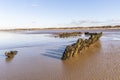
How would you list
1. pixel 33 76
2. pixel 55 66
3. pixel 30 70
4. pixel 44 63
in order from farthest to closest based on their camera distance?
pixel 44 63
pixel 55 66
pixel 30 70
pixel 33 76

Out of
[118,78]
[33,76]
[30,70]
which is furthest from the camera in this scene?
[30,70]

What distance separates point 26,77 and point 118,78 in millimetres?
3782

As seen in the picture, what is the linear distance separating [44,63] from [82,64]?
213 centimetres

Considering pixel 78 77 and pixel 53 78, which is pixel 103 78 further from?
pixel 53 78

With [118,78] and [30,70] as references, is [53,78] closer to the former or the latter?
[30,70]

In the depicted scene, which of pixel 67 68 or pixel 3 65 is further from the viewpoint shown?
pixel 3 65

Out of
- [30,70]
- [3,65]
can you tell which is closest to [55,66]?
[30,70]

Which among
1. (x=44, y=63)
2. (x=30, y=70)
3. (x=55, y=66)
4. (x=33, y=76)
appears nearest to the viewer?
(x=33, y=76)

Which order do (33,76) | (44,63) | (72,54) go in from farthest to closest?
(72,54)
(44,63)
(33,76)

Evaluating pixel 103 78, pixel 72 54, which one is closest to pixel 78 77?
pixel 103 78

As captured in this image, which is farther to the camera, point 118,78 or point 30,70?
point 30,70

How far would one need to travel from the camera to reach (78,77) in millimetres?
7652

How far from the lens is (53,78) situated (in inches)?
299

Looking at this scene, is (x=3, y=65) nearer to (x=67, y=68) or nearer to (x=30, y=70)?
(x=30, y=70)
